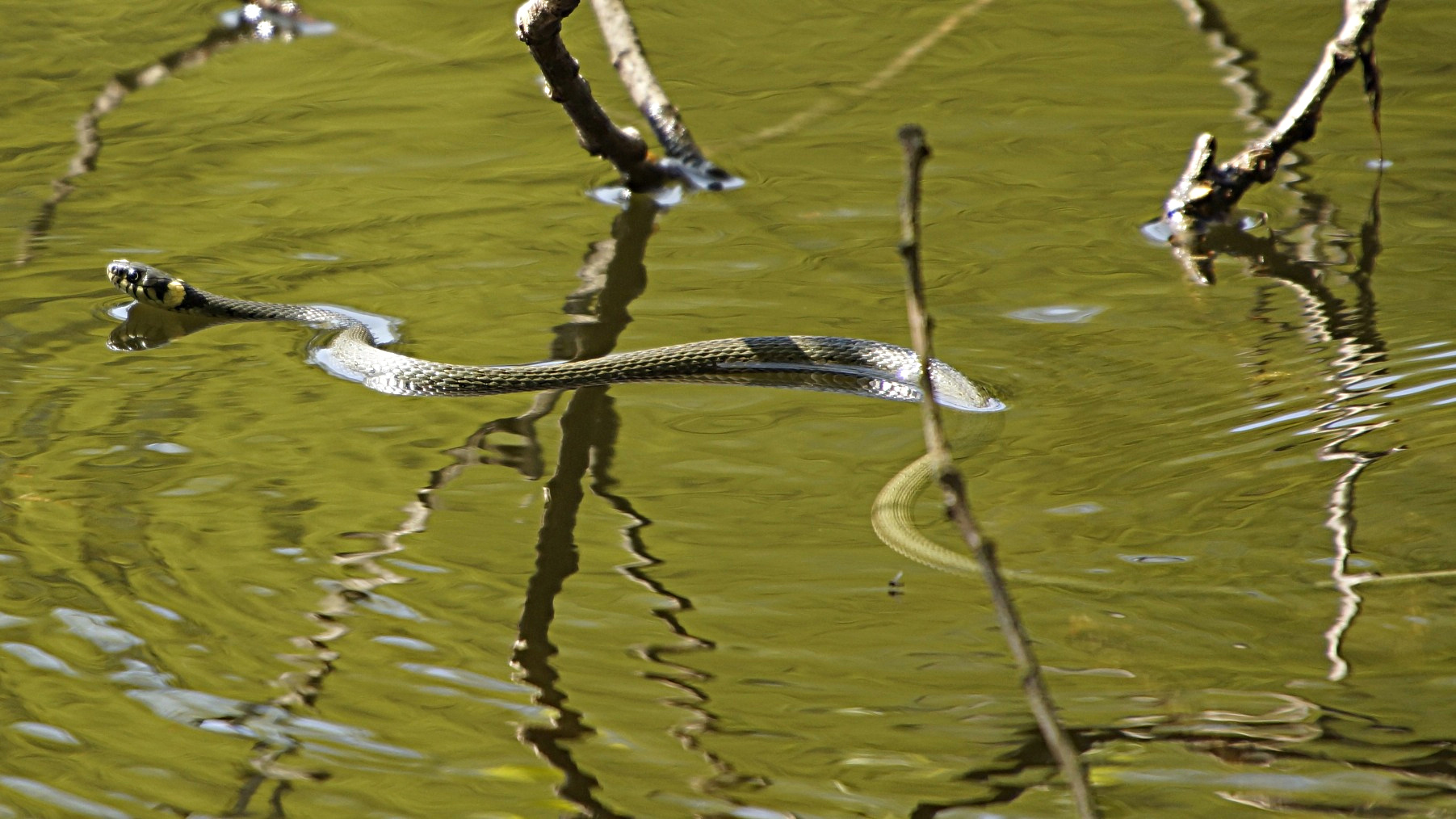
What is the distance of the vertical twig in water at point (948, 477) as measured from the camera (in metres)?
1.76

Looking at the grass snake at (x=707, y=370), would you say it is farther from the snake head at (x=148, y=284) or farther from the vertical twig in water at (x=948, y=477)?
the vertical twig in water at (x=948, y=477)

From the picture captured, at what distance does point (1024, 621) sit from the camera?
12.7 ft

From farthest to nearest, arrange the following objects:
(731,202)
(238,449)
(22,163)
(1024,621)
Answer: (22,163) → (731,202) → (238,449) → (1024,621)

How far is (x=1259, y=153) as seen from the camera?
7.01 meters

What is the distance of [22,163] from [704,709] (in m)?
6.81

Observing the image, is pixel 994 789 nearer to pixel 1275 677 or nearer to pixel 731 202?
pixel 1275 677

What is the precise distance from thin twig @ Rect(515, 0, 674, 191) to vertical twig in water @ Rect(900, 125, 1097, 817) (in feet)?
14.9

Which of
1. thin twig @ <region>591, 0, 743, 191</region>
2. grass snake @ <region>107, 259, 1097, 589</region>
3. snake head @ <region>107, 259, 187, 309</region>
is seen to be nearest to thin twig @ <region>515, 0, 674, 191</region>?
thin twig @ <region>591, 0, 743, 191</region>

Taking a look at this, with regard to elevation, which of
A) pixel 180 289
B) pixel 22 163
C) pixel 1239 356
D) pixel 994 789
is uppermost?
pixel 22 163

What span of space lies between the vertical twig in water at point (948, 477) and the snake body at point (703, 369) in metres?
3.73

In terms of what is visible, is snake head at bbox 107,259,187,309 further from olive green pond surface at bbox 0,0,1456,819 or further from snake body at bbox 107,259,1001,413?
snake body at bbox 107,259,1001,413

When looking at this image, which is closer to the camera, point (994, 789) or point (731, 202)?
point (994, 789)

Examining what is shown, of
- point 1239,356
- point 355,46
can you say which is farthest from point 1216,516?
point 355,46

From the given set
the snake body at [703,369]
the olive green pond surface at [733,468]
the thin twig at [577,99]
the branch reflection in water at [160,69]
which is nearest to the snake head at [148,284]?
the olive green pond surface at [733,468]
